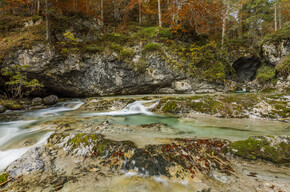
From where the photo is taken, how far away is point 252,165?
2.19m

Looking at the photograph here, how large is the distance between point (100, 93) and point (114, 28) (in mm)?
6848

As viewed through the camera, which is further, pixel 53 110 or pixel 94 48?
pixel 94 48

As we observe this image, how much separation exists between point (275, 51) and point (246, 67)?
4798 mm

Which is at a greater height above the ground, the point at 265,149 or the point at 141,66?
the point at 141,66

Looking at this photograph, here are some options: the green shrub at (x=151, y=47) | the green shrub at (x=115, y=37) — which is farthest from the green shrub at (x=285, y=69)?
the green shrub at (x=115, y=37)

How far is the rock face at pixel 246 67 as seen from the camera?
18.4 meters

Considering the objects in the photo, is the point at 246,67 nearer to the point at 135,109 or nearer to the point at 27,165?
the point at 135,109

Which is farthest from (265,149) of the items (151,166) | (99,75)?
(99,75)

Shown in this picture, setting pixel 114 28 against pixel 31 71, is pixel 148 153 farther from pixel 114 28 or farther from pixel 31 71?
pixel 114 28

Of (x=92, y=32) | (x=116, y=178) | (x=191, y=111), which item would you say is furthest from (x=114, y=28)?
(x=116, y=178)

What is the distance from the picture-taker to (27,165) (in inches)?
88.3

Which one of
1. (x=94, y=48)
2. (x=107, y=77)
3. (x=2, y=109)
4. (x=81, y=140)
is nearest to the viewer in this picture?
(x=81, y=140)

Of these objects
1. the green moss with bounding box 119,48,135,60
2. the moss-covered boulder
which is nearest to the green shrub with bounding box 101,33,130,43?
the green moss with bounding box 119,48,135,60

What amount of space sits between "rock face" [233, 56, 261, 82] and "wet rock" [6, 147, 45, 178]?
74.0ft
